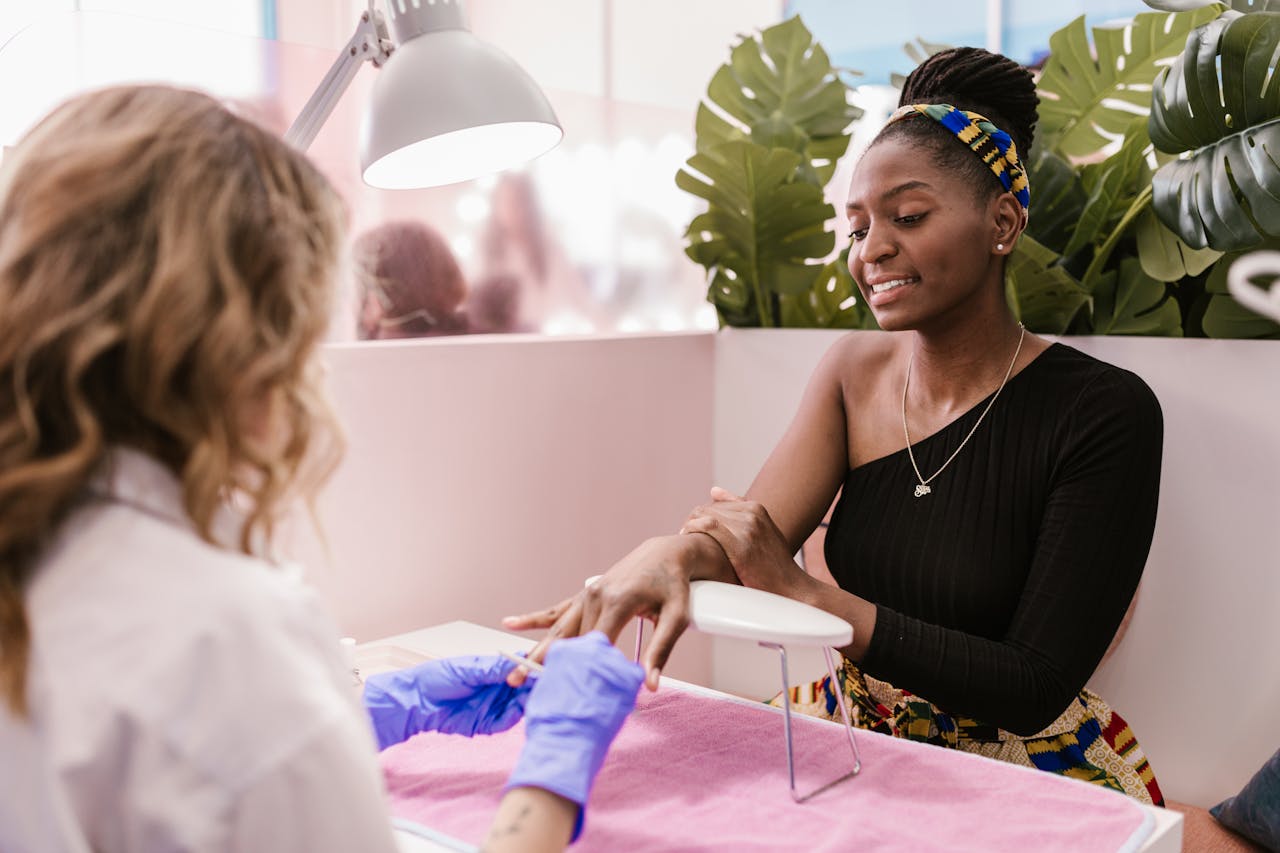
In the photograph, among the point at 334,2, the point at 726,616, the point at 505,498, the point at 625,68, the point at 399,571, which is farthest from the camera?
the point at 334,2

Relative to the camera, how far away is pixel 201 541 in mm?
639

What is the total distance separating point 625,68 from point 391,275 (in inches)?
54.2

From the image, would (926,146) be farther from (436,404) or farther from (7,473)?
(7,473)

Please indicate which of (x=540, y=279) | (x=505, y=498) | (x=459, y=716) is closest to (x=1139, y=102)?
(x=540, y=279)

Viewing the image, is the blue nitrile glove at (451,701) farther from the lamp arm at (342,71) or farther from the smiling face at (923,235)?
the smiling face at (923,235)

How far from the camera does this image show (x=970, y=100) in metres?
1.50

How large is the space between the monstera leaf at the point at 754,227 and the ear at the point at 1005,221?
663mm

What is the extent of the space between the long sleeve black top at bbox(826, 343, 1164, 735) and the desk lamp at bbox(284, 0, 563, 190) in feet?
2.15

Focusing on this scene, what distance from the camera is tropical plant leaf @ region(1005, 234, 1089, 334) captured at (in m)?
1.79

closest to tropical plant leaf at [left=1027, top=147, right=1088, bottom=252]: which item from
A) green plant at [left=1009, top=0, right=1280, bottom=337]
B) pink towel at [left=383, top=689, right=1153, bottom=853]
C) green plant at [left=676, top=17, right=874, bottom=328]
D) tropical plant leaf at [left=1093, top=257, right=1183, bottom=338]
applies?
green plant at [left=1009, top=0, right=1280, bottom=337]

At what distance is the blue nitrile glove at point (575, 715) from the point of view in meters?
0.80

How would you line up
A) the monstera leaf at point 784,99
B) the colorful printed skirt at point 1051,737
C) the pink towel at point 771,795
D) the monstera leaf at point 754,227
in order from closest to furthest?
the pink towel at point 771,795
the colorful printed skirt at point 1051,737
the monstera leaf at point 754,227
the monstera leaf at point 784,99

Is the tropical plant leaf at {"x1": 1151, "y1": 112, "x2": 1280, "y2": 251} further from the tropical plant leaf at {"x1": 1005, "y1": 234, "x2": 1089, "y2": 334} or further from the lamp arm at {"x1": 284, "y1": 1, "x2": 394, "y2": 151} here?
the lamp arm at {"x1": 284, "y1": 1, "x2": 394, "y2": 151}

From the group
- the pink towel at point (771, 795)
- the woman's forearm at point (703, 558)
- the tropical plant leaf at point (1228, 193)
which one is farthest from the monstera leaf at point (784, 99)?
the pink towel at point (771, 795)
